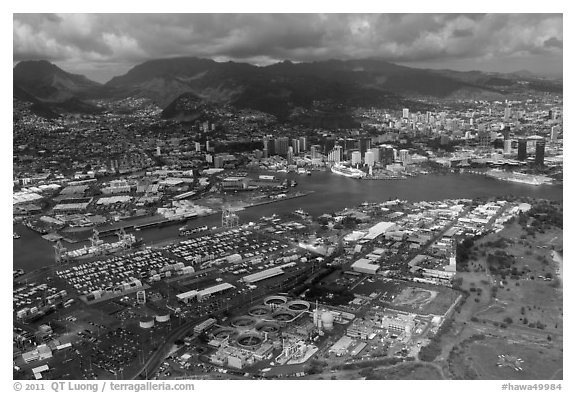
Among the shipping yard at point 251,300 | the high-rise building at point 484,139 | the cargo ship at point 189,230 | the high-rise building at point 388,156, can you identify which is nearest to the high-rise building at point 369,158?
the high-rise building at point 388,156

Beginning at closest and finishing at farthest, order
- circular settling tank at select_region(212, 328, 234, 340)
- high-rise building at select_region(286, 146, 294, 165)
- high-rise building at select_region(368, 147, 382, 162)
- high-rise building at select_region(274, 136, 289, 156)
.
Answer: circular settling tank at select_region(212, 328, 234, 340)
high-rise building at select_region(368, 147, 382, 162)
high-rise building at select_region(286, 146, 294, 165)
high-rise building at select_region(274, 136, 289, 156)

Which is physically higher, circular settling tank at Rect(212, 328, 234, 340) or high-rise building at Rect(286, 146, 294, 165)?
high-rise building at Rect(286, 146, 294, 165)

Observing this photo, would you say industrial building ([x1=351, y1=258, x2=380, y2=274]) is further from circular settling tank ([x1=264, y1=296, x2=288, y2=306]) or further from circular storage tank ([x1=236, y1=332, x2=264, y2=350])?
circular storage tank ([x1=236, y1=332, x2=264, y2=350])

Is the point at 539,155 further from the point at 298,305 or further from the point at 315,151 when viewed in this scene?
the point at 298,305

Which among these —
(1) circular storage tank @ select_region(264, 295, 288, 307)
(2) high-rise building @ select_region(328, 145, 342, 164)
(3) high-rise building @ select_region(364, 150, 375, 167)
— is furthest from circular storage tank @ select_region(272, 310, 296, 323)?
(2) high-rise building @ select_region(328, 145, 342, 164)

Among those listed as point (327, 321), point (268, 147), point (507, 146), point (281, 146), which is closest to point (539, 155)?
point (507, 146)
